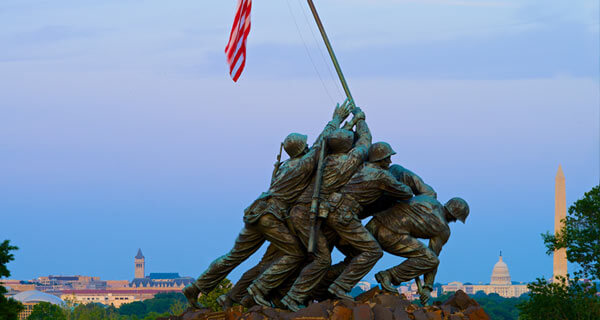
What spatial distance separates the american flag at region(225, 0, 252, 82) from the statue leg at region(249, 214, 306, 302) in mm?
2842

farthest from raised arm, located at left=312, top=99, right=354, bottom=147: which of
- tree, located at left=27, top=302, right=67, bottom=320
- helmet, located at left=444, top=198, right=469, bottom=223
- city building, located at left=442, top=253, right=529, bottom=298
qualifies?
city building, located at left=442, top=253, right=529, bottom=298

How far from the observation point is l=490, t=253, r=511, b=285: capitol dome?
455 ft

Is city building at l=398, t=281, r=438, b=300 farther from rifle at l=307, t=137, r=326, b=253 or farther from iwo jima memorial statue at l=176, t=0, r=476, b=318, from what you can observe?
rifle at l=307, t=137, r=326, b=253

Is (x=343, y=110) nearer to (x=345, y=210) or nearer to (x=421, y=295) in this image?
(x=345, y=210)

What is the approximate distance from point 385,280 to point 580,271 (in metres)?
14.8

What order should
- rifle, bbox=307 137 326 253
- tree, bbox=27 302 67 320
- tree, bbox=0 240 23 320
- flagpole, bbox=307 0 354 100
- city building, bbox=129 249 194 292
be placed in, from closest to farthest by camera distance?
rifle, bbox=307 137 326 253
flagpole, bbox=307 0 354 100
tree, bbox=0 240 23 320
tree, bbox=27 302 67 320
city building, bbox=129 249 194 292

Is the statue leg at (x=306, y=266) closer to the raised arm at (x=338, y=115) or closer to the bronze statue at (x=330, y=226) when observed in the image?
the bronze statue at (x=330, y=226)

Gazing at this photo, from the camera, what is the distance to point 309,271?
14.8 m

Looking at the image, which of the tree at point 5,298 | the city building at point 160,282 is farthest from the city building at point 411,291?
the city building at point 160,282

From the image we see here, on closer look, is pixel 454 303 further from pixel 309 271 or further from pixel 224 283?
pixel 224 283

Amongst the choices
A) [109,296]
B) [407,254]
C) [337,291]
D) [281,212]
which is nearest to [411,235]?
[407,254]

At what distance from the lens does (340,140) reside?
49.1ft

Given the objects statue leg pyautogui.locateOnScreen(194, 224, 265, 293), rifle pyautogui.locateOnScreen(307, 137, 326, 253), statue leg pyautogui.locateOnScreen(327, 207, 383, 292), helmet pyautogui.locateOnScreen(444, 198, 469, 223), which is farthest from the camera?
helmet pyautogui.locateOnScreen(444, 198, 469, 223)

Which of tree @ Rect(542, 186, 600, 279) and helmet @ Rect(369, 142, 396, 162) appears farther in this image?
tree @ Rect(542, 186, 600, 279)
